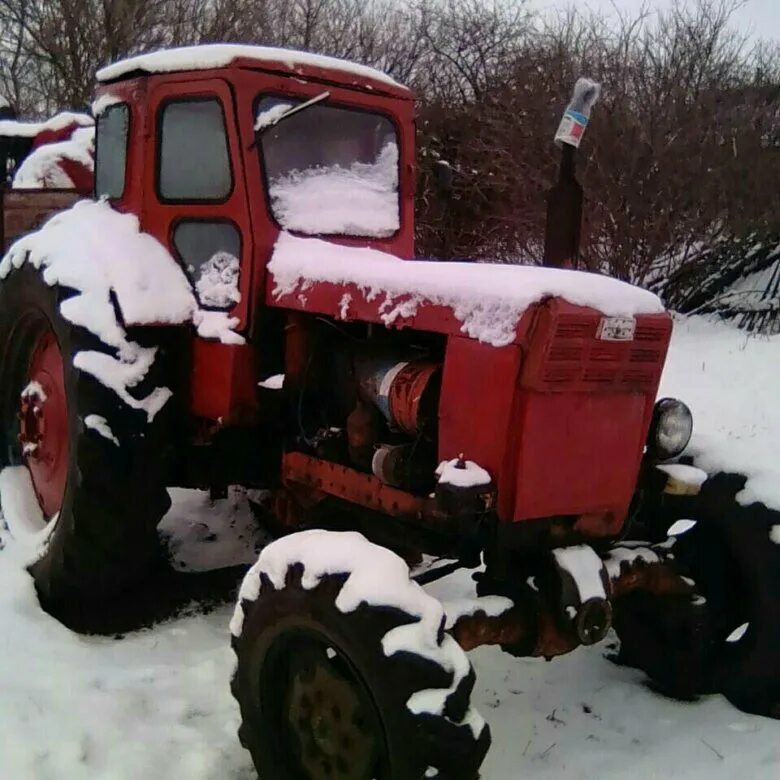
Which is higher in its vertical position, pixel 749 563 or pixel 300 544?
pixel 300 544

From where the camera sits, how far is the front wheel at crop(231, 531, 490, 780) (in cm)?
238

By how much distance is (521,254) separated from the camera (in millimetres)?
10953

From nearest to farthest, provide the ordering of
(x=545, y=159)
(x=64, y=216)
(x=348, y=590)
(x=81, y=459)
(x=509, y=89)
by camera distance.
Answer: (x=348, y=590)
(x=81, y=459)
(x=64, y=216)
(x=545, y=159)
(x=509, y=89)

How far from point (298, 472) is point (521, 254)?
7.77 meters

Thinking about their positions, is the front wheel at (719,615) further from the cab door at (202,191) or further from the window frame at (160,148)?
the window frame at (160,148)

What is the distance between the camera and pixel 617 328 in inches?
113

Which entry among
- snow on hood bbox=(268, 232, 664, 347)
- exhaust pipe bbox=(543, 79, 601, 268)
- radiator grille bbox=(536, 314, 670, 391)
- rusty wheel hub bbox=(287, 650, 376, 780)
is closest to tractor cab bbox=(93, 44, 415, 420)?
snow on hood bbox=(268, 232, 664, 347)

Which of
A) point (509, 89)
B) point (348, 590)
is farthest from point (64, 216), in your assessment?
point (509, 89)

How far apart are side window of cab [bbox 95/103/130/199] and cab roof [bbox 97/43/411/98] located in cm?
17

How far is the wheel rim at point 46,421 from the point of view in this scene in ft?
13.9

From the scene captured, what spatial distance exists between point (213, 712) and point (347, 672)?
0.79m

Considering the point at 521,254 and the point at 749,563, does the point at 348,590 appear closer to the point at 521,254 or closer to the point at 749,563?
the point at 749,563

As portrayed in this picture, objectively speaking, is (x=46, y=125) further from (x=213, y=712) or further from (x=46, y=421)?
(x=213, y=712)

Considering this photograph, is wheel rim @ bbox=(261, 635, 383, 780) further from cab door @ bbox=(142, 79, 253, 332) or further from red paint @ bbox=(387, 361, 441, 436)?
cab door @ bbox=(142, 79, 253, 332)
